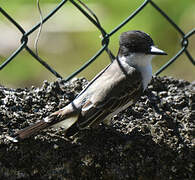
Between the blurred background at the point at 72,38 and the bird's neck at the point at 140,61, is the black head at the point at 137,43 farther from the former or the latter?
the blurred background at the point at 72,38

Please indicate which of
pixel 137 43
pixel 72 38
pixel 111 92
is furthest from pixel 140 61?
pixel 72 38

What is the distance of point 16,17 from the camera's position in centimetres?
571

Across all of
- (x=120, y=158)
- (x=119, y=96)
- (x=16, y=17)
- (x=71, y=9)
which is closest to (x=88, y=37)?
(x=71, y=9)

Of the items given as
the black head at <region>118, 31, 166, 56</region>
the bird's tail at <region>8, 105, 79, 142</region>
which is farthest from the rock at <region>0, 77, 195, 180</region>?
the black head at <region>118, 31, 166, 56</region>

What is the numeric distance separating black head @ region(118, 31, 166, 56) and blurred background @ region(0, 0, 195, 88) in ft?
4.91

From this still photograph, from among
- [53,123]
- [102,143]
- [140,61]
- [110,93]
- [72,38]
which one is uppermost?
[72,38]

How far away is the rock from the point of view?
336cm

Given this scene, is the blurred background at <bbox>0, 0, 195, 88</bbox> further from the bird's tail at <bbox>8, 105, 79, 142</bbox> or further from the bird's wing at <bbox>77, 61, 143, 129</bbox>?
the bird's tail at <bbox>8, 105, 79, 142</bbox>

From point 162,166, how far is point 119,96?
547 mm

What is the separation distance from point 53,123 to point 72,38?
2.36 metres

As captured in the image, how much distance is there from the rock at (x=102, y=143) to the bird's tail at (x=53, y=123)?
55mm

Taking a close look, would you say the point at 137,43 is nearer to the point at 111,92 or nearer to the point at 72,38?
the point at 111,92

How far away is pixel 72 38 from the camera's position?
5773 mm

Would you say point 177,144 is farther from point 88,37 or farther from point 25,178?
Result: point 88,37
